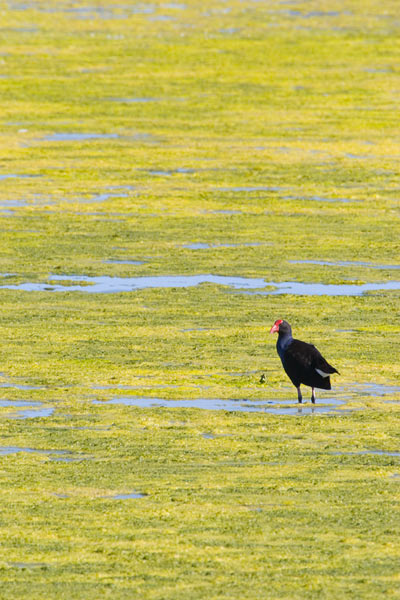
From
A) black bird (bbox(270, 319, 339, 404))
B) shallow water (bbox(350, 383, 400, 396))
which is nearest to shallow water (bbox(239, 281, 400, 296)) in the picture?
shallow water (bbox(350, 383, 400, 396))

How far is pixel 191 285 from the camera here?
18953 mm

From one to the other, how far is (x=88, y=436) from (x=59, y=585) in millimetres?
3565

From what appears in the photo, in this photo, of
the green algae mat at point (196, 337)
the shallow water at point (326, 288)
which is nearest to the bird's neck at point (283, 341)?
the green algae mat at point (196, 337)

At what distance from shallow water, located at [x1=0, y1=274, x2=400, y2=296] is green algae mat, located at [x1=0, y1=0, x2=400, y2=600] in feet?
0.22

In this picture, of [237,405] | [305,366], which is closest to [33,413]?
[237,405]

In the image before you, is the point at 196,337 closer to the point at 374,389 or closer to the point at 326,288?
the point at 374,389

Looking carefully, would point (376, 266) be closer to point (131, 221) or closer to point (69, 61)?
point (131, 221)

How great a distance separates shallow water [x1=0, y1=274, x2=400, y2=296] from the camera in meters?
18.7

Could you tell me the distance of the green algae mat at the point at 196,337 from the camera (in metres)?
9.73

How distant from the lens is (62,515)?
34.1 feet

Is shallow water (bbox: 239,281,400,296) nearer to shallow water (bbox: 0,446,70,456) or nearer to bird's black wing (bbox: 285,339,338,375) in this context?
bird's black wing (bbox: 285,339,338,375)

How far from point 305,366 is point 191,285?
18.4ft

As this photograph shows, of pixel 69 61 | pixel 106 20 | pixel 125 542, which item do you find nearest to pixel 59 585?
pixel 125 542

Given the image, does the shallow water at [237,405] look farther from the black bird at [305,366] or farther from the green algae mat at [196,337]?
the black bird at [305,366]
